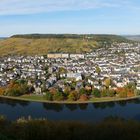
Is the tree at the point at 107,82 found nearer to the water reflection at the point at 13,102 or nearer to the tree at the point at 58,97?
the tree at the point at 58,97

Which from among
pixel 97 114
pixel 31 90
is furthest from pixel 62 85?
pixel 97 114

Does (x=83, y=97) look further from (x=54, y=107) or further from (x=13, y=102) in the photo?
(x=13, y=102)

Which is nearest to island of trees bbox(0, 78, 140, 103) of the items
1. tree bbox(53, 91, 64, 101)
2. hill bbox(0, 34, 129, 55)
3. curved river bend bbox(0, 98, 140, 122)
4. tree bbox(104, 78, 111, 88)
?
tree bbox(53, 91, 64, 101)

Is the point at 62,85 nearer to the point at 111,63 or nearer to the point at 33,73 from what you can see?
the point at 33,73

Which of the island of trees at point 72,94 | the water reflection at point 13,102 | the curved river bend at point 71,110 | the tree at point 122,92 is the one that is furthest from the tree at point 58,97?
the tree at point 122,92

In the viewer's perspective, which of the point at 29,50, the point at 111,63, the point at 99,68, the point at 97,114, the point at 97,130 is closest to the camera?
the point at 97,130

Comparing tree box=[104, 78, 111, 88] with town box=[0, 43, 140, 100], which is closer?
town box=[0, 43, 140, 100]

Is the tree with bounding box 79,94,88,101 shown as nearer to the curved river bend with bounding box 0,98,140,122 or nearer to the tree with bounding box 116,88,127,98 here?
the curved river bend with bounding box 0,98,140,122

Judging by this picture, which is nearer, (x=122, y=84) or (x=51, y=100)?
(x=51, y=100)
